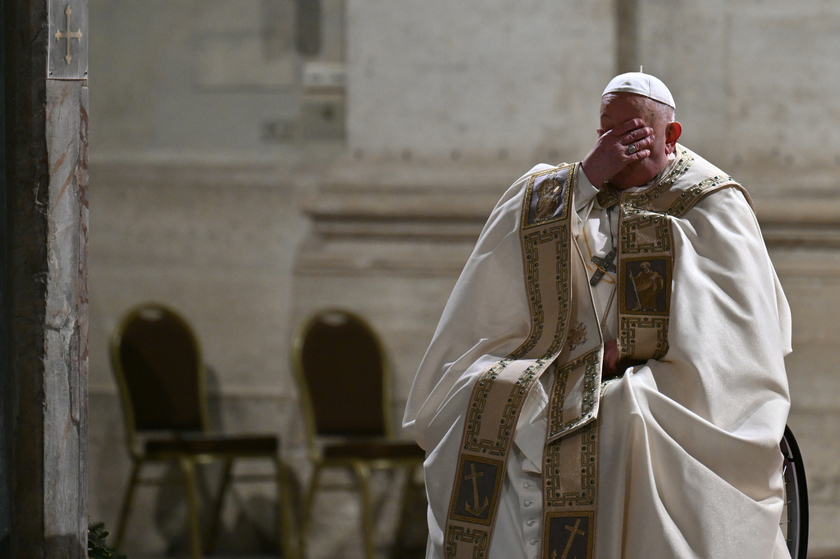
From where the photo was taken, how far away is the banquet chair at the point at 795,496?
2.92m

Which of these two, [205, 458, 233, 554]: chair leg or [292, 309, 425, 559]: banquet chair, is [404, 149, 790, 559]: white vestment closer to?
[292, 309, 425, 559]: banquet chair

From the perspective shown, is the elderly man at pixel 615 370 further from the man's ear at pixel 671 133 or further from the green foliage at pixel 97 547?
the green foliage at pixel 97 547

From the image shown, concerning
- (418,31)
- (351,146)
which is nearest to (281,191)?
(351,146)

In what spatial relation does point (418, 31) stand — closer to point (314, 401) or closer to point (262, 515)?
point (314, 401)

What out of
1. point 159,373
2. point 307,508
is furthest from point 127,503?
point 307,508

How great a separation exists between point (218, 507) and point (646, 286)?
145 inches

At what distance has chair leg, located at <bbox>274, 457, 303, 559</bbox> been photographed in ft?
18.3

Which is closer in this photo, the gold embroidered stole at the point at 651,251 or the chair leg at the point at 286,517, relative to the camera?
the gold embroidered stole at the point at 651,251

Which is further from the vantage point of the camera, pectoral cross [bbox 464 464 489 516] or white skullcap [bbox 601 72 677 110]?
white skullcap [bbox 601 72 677 110]

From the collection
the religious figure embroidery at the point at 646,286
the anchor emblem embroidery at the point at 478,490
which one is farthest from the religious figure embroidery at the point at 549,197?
the anchor emblem embroidery at the point at 478,490

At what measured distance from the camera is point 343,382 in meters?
5.48

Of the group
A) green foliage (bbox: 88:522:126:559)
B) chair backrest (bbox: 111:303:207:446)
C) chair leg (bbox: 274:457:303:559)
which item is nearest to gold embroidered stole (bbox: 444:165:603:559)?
green foliage (bbox: 88:522:126:559)

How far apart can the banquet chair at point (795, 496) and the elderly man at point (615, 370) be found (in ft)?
0.83

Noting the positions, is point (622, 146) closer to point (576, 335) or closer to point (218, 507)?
point (576, 335)
